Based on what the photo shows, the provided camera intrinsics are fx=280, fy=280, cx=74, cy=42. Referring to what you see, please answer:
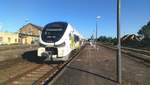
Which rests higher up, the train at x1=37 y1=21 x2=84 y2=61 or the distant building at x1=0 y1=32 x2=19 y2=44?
the distant building at x1=0 y1=32 x2=19 y2=44

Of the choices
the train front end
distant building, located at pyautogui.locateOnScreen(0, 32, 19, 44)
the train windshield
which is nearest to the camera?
the train front end

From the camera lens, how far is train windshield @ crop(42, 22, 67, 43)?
2153 centimetres

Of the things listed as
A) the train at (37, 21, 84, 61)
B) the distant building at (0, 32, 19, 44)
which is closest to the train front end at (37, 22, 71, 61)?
the train at (37, 21, 84, 61)

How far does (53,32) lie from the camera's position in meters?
22.1

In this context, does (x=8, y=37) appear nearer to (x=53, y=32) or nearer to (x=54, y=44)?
(x=53, y=32)

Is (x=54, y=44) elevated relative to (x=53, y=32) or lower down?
lower down

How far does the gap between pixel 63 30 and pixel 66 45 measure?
1.23 metres

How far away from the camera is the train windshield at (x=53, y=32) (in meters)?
21.5

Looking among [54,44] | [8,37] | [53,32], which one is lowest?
[54,44]

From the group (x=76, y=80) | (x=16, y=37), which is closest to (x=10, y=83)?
(x=76, y=80)

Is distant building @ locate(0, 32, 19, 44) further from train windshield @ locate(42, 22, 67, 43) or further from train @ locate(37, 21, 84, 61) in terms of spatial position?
train @ locate(37, 21, 84, 61)

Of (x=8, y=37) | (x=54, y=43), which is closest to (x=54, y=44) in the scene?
(x=54, y=43)

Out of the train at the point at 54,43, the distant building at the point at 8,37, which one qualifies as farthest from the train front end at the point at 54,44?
the distant building at the point at 8,37

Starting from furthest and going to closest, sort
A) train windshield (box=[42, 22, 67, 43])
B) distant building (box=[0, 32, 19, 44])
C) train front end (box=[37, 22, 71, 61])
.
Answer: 1. distant building (box=[0, 32, 19, 44])
2. train windshield (box=[42, 22, 67, 43])
3. train front end (box=[37, 22, 71, 61])
